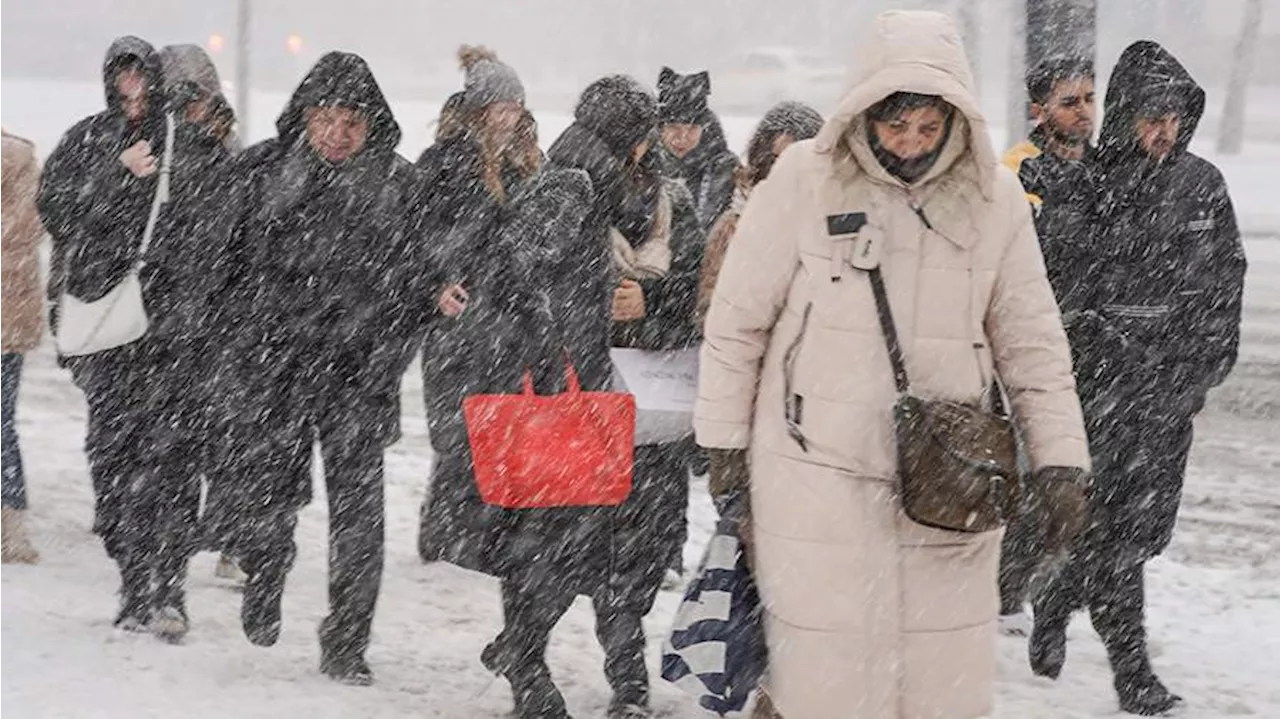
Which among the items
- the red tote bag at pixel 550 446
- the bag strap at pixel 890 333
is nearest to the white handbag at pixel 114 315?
the red tote bag at pixel 550 446

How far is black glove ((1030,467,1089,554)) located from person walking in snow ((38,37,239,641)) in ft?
10.9

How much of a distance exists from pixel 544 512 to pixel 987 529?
1.89 metres

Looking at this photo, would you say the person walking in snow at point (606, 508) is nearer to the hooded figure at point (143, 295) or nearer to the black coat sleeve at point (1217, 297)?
the hooded figure at point (143, 295)

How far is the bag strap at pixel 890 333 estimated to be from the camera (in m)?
4.30

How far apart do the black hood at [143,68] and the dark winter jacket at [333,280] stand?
0.78m

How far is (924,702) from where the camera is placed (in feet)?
14.6

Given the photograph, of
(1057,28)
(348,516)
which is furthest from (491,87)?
(1057,28)

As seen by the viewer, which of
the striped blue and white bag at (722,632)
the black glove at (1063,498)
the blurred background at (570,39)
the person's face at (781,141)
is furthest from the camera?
the blurred background at (570,39)

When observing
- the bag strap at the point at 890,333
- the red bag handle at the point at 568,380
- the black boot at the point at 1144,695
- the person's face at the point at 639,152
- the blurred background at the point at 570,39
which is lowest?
the blurred background at the point at 570,39

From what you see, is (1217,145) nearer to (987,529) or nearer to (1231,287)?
(1231,287)

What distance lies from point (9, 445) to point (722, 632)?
164 inches

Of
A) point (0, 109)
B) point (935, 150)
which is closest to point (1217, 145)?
point (0, 109)

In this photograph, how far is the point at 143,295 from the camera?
7.00 meters

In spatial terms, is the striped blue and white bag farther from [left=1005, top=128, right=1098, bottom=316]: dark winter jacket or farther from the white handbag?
the white handbag
